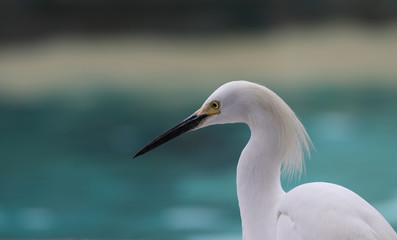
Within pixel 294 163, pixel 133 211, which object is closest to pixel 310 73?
pixel 133 211

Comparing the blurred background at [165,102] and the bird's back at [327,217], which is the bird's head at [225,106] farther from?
the blurred background at [165,102]

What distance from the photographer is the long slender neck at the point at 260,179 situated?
1153 mm

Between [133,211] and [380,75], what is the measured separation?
169 inches

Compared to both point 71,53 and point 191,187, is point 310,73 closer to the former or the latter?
point 71,53

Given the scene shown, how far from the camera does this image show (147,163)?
4.65 meters

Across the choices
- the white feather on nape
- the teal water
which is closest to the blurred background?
the teal water

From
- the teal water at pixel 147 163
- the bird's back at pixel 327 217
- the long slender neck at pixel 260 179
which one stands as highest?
the teal water at pixel 147 163

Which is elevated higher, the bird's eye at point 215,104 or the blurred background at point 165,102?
the blurred background at point 165,102

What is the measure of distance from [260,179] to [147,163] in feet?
11.5

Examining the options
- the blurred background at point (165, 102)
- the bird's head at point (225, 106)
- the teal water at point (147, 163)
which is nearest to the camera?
the bird's head at point (225, 106)

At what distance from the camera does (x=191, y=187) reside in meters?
4.15

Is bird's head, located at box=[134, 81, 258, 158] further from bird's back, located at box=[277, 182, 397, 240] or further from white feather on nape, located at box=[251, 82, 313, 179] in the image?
bird's back, located at box=[277, 182, 397, 240]

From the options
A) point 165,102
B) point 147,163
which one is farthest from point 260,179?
point 165,102

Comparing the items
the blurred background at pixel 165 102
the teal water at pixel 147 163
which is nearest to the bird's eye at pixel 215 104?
the blurred background at pixel 165 102
